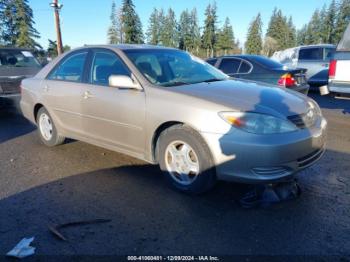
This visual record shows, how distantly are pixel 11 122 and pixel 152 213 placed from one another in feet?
19.1

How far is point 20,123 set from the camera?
719 centimetres

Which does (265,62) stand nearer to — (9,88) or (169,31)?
(9,88)

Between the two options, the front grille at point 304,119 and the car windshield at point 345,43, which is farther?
the car windshield at point 345,43

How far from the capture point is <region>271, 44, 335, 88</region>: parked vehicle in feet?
37.6

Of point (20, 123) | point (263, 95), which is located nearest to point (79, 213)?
point (263, 95)

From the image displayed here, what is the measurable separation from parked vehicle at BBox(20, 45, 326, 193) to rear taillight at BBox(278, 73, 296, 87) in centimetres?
316

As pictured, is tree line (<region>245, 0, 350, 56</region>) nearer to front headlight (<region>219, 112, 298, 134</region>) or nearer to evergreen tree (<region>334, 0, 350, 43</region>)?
evergreen tree (<region>334, 0, 350, 43</region>)

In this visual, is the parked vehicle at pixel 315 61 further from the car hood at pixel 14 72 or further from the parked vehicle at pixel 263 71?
the car hood at pixel 14 72

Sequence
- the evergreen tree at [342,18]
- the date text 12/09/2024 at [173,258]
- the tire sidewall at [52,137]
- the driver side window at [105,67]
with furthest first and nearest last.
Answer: the evergreen tree at [342,18], the tire sidewall at [52,137], the driver side window at [105,67], the date text 12/09/2024 at [173,258]

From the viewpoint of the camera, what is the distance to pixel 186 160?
331 cm

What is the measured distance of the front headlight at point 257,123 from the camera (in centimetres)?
286

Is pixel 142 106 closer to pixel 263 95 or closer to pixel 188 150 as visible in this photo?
pixel 188 150

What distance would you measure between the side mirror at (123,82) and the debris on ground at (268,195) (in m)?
1.76

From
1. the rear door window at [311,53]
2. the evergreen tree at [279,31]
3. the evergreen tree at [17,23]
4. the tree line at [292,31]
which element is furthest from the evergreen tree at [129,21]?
the rear door window at [311,53]
